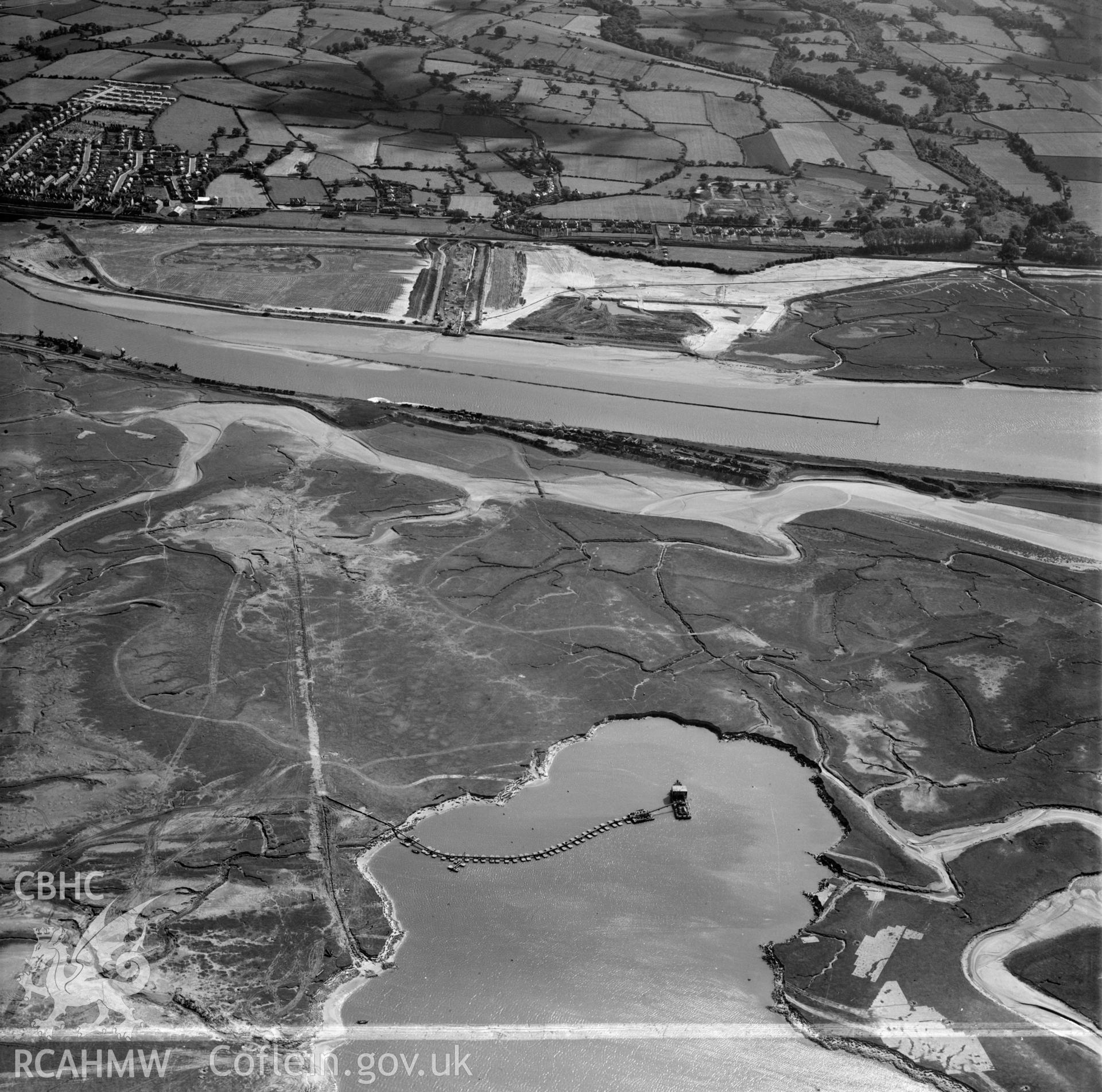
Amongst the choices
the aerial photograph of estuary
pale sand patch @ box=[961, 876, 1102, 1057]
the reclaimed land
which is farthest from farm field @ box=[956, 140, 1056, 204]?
pale sand patch @ box=[961, 876, 1102, 1057]

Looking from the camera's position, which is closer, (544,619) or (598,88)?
(544,619)

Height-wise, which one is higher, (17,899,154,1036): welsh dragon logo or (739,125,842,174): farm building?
(739,125,842,174): farm building

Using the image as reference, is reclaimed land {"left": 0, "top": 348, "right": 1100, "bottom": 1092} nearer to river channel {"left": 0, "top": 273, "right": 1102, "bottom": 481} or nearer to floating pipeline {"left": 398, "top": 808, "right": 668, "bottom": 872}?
floating pipeline {"left": 398, "top": 808, "right": 668, "bottom": 872}

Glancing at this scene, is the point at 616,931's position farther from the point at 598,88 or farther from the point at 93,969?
the point at 598,88

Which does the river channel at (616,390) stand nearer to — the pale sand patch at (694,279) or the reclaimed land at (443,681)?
the reclaimed land at (443,681)

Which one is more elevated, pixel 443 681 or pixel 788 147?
pixel 788 147

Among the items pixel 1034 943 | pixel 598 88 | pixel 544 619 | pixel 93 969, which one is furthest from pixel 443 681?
pixel 598 88

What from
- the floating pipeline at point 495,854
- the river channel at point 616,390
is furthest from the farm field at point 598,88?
the floating pipeline at point 495,854
